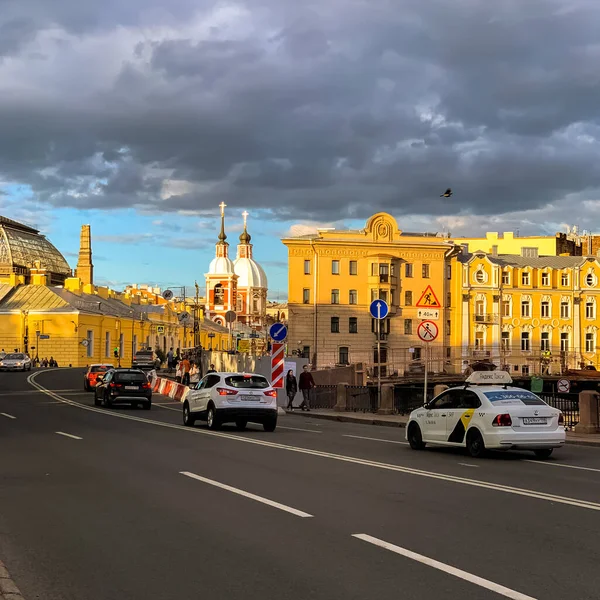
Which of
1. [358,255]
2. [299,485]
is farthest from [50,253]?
[299,485]

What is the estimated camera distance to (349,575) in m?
7.66

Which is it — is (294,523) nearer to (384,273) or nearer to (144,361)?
(144,361)

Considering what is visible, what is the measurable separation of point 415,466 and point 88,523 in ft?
24.7

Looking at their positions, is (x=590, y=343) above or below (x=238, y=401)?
above

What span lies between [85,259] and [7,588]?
16325 cm

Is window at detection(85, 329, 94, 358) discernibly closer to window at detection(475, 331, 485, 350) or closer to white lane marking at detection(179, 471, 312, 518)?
window at detection(475, 331, 485, 350)

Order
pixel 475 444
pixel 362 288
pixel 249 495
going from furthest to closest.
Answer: pixel 362 288, pixel 475 444, pixel 249 495

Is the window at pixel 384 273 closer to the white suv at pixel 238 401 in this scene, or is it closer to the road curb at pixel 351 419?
the road curb at pixel 351 419

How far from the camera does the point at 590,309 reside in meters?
99.9

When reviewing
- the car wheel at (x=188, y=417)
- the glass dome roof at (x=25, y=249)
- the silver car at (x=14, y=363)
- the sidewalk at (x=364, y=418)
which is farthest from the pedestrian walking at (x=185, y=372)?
the glass dome roof at (x=25, y=249)

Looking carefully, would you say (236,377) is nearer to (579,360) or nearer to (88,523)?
(88,523)

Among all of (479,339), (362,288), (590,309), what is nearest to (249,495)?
(362,288)

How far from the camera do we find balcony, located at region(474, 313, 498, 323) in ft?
317

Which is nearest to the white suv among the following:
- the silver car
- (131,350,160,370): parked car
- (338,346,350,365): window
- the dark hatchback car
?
the dark hatchback car
